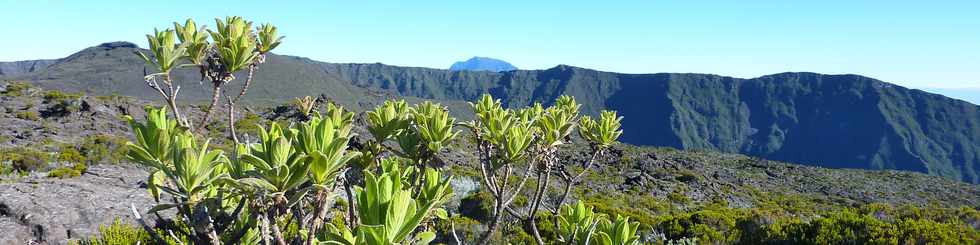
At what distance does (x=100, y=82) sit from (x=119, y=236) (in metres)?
121

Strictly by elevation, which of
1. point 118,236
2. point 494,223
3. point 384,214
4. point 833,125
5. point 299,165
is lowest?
point 833,125

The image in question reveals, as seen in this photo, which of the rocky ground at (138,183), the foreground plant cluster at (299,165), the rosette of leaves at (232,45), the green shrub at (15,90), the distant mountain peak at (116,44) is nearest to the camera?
the foreground plant cluster at (299,165)

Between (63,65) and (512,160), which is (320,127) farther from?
(63,65)

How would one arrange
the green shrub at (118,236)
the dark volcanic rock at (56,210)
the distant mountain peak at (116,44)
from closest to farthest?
the green shrub at (118,236)
the dark volcanic rock at (56,210)
the distant mountain peak at (116,44)

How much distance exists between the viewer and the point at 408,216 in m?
1.53

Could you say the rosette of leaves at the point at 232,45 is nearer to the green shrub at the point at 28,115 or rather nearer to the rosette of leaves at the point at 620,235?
the rosette of leaves at the point at 620,235

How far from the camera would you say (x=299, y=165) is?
5.74 feet

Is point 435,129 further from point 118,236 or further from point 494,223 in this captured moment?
point 118,236

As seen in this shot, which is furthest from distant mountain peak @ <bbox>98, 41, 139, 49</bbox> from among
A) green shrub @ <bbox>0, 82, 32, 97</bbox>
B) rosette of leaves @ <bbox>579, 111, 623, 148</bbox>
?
rosette of leaves @ <bbox>579, 111, 623, 148</bbox>

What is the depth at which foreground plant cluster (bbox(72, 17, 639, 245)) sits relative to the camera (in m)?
1.69

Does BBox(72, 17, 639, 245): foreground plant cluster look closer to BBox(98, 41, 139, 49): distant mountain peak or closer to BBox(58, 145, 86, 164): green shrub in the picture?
BBox(58, 145, 86, 164): green shrub

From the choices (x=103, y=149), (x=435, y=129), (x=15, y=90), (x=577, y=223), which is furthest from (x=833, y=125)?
(x=435, y=129)

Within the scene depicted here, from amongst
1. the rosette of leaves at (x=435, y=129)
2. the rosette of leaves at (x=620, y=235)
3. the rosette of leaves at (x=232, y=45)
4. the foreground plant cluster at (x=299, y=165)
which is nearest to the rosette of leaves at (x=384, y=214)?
the foreground plant cluster at (x=299, y=165)

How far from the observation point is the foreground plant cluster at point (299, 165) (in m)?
1.69
